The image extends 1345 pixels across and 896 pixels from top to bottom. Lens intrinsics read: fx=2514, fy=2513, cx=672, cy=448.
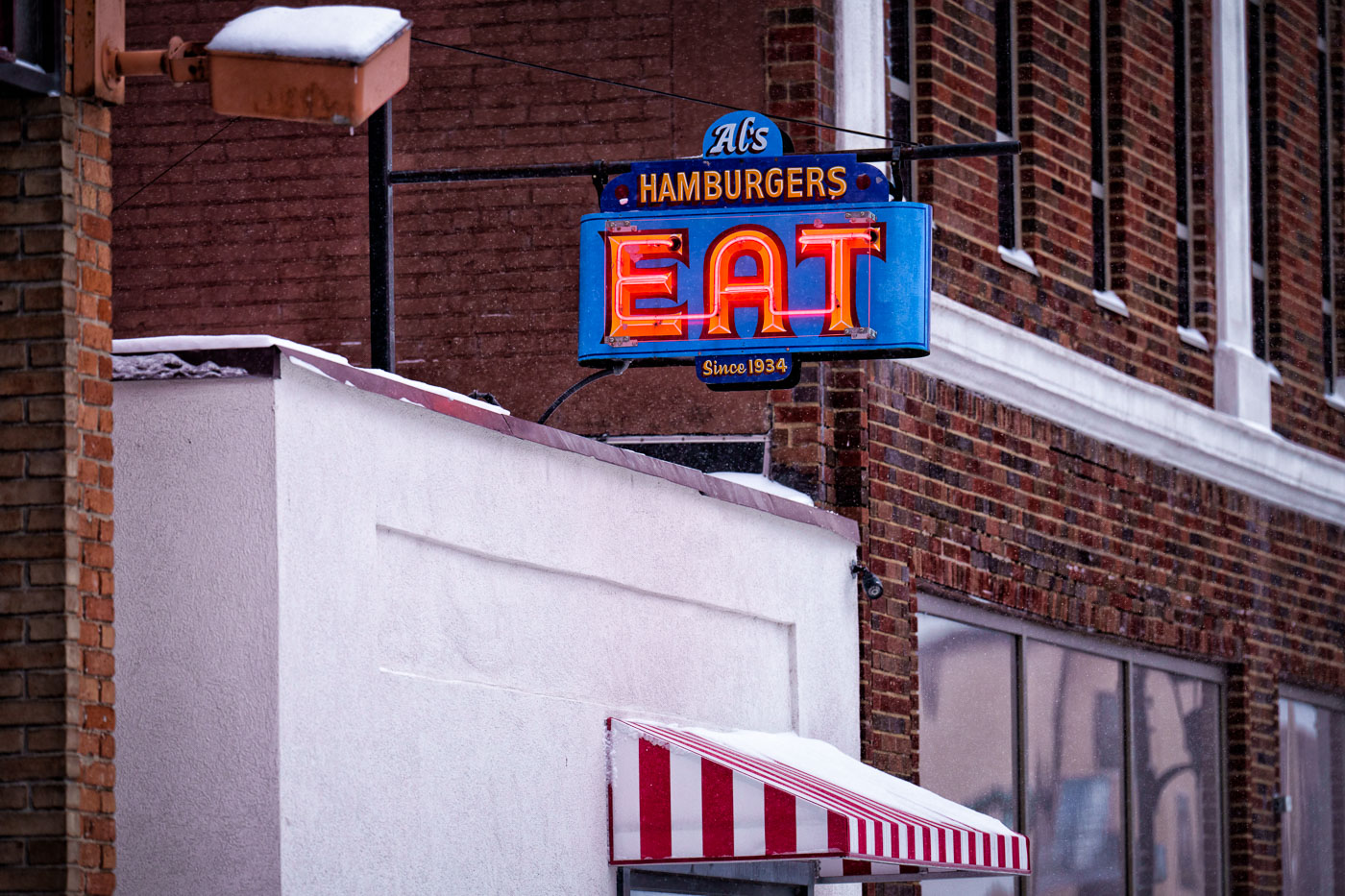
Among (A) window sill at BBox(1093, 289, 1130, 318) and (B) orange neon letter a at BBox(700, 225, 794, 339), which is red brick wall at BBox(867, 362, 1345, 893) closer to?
(A) window sill at BBox(1093, 289, 1130, 318)

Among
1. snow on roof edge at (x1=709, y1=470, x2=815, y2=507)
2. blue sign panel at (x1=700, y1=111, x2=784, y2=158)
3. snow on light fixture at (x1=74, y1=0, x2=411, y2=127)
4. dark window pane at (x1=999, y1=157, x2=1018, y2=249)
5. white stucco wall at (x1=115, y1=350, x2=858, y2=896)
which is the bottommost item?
white stucco wall at (x1=115, y1=350, x2=858, y2=896)

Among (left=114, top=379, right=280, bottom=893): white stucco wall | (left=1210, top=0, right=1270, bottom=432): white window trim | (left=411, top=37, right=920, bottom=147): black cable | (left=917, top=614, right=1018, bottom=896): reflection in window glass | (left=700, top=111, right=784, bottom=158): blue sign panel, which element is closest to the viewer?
(left=114, top=379, right=280, bottom=893): white stucco wall

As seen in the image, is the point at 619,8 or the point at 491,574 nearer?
the point at 491,574

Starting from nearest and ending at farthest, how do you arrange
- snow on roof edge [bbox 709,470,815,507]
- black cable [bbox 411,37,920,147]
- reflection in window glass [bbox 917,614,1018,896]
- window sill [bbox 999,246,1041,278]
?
snow on roof edge [bbox 709,470,815,507] < black cable [bbox 411,37,920,147] < reflection in window glass [bbox 917,614,1018,896] < window sill [bbox 999,246,1041,278]

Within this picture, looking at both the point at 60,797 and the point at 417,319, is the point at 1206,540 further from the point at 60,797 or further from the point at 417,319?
the point at 60,797

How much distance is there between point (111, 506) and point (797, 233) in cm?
444

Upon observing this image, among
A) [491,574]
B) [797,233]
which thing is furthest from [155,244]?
[491,574]

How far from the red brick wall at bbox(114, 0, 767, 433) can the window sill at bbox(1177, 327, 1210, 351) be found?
463cm

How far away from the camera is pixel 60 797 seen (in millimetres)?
6605

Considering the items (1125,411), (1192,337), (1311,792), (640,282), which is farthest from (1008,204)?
(1311,792)

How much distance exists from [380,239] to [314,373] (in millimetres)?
2826

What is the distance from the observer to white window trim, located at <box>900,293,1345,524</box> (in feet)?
43.1

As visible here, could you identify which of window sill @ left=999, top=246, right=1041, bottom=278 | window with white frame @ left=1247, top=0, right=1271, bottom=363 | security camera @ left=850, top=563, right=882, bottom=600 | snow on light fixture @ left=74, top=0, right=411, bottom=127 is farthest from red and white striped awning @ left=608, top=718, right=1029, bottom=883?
window with white frame @ left=1247, top=0, right=1271, bottom=363

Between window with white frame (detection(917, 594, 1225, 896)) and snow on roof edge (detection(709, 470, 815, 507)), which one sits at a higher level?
snow on roof edge (detection(709, 470, 815, 507))
